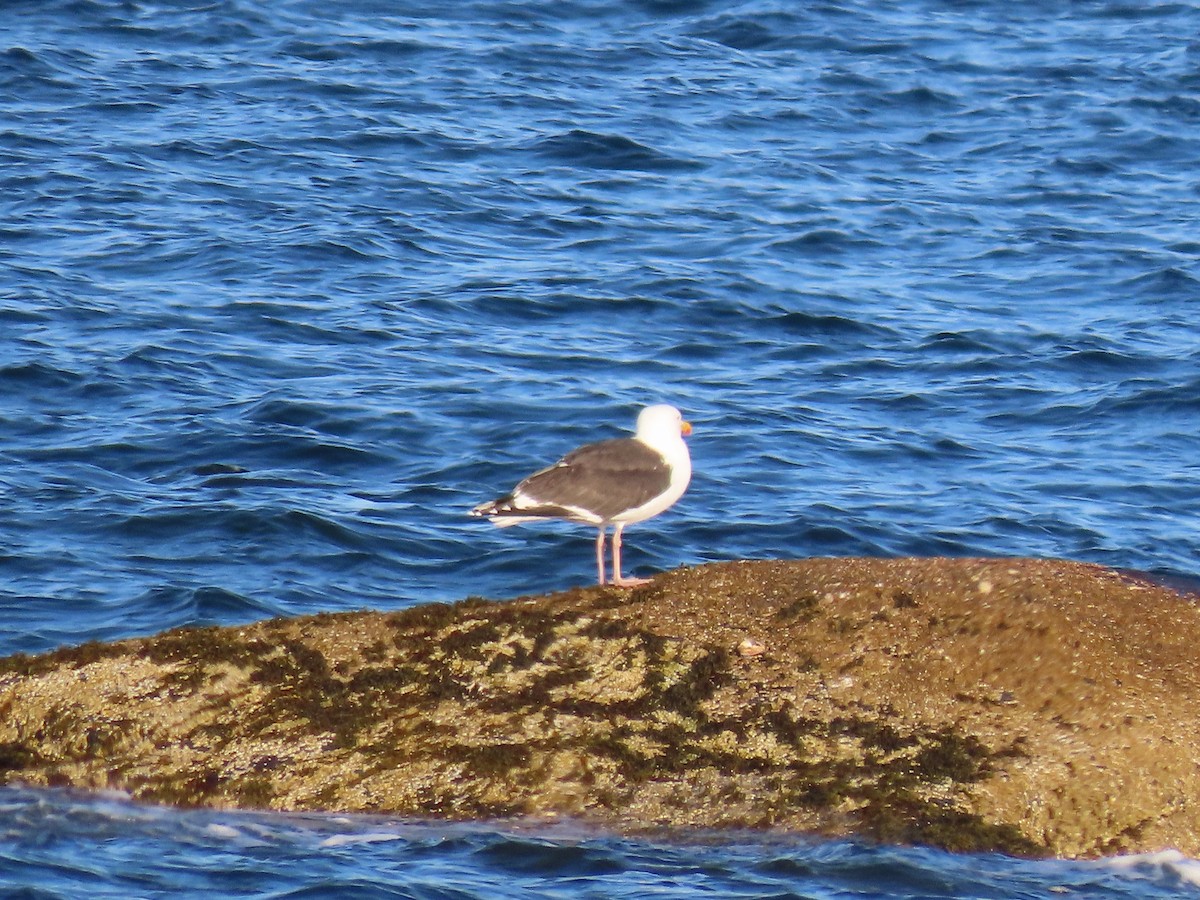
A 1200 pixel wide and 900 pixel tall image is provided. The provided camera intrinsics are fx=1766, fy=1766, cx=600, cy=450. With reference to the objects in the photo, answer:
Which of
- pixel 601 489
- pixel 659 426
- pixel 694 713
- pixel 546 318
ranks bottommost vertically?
pixel 546 318

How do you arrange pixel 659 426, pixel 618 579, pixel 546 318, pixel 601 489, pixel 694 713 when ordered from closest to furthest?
pixel 694 713
pixel 618 579
pixel 601 489
pixel 659 426
pixel 546 318

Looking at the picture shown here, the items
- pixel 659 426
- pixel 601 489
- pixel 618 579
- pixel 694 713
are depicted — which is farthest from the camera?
pixel 659 426

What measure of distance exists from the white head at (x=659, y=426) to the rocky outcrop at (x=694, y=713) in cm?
167

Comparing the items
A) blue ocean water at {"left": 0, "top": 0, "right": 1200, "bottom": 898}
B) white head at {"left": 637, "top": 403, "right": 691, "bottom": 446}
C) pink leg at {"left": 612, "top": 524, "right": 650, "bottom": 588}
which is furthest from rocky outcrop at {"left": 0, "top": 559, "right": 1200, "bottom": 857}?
white head at {"left": 637, "top": 403, "right": 691, "bottom": 446}

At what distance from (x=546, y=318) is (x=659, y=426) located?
751 cm

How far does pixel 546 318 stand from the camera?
53.2 feet

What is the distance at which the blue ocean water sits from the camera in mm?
9859

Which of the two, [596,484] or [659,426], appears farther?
[659,426]

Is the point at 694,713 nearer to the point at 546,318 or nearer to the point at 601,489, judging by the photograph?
the point at 601,489

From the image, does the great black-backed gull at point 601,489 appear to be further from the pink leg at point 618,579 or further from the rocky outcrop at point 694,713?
the rocky outcrop at point 694,713

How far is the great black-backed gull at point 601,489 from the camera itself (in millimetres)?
8398

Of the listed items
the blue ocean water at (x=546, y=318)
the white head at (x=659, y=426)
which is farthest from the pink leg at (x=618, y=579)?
the blue ocean water at (x=546, y=318)

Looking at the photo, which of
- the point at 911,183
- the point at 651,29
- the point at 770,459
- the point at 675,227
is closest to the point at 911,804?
the point at 770,459

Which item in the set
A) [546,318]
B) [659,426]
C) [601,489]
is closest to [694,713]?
[601,489]
